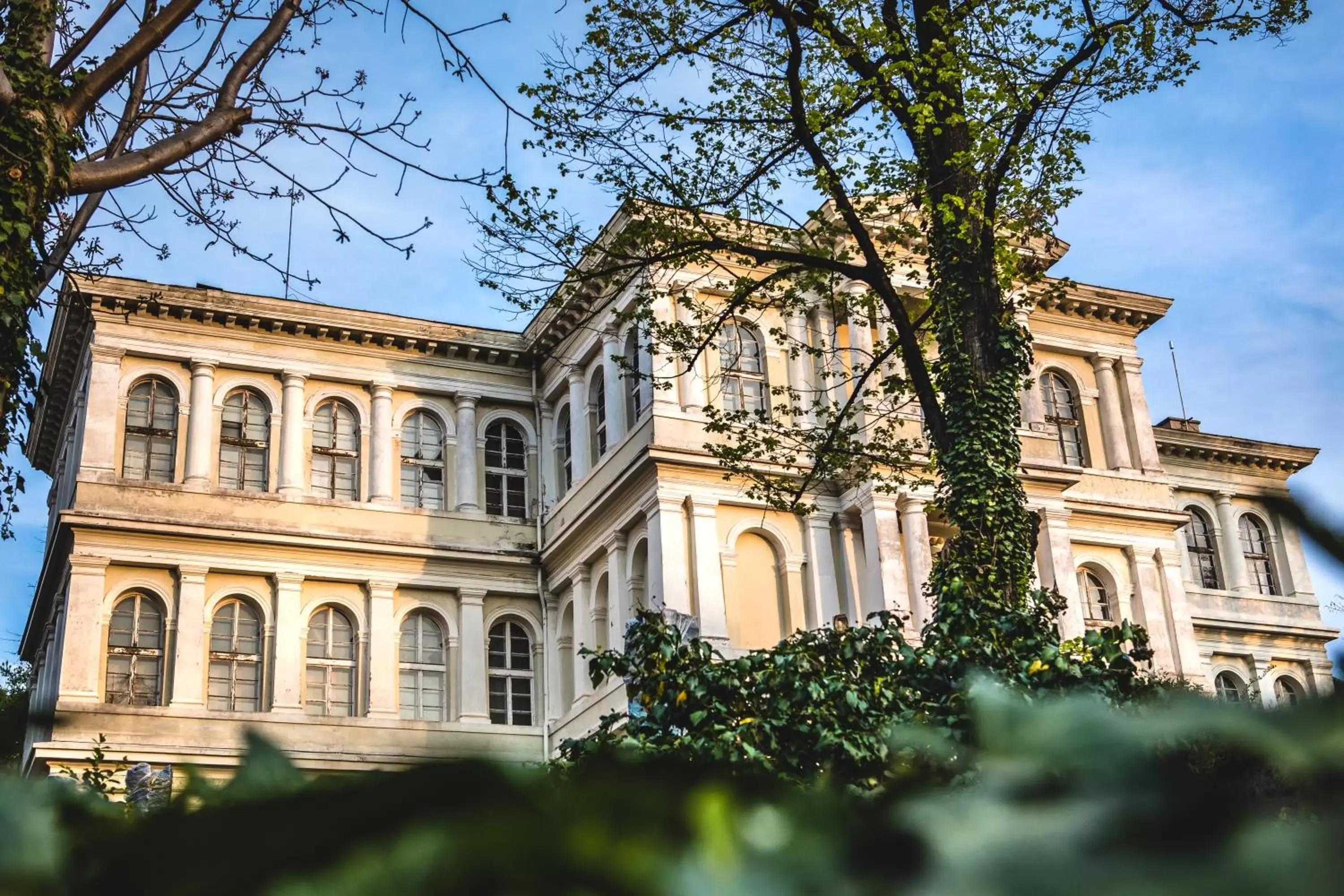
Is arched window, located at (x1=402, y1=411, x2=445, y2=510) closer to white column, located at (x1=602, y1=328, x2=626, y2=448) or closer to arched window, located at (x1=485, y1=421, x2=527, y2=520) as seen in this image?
arched window, located at (x1=485, y1=421, x2=527, y2=520)

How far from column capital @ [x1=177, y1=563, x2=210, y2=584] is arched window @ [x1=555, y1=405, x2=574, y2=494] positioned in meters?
6.60

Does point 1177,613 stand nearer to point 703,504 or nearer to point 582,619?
point 703,504

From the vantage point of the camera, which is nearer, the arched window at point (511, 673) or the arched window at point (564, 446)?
the arched window at point (511, 673)

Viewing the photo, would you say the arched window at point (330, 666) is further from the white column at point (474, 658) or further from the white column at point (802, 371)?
the white column at point (802, 371)

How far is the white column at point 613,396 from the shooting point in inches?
992

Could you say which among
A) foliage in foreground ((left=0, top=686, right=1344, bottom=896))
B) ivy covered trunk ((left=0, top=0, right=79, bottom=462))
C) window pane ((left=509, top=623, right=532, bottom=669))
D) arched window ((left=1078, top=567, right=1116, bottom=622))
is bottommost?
foliage in foreground ((left=0, top=686, right=1344, bottom=896))

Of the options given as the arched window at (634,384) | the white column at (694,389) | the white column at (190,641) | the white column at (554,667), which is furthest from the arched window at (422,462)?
the white column at (694,389)

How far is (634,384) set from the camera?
2516cm

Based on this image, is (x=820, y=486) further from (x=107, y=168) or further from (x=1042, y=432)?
(x=107, y=168)

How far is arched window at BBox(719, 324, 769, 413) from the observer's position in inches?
985

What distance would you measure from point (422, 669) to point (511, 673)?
158 cm

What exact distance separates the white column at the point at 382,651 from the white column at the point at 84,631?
14.2 ft

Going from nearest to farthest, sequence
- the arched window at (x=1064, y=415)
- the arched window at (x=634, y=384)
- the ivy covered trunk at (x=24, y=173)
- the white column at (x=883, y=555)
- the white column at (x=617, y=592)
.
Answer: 1. the ivy covered trunk at (x=24, y=173)
2. the white column at (x=883, y=555)
3. the white column at (x=617, y=592)
4. the arched window at (x=634, y=384)
5. the arched window at (x=1064, y=415)

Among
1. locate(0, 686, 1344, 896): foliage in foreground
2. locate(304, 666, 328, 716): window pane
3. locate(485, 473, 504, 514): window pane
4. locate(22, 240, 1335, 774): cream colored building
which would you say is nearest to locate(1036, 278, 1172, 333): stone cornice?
locate(22, 240, 1335, 774): cream colored building
